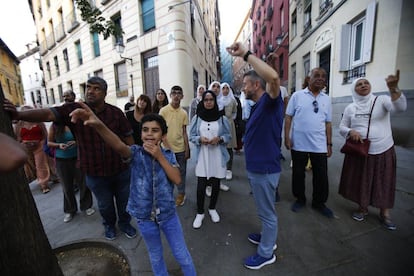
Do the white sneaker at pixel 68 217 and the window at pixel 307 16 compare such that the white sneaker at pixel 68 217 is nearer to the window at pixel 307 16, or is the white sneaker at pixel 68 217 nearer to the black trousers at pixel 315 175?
the black trousers at pixel 315 175

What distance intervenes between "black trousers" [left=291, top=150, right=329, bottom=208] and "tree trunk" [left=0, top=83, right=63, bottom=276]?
9.37 feet

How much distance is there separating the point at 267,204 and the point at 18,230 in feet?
6.14

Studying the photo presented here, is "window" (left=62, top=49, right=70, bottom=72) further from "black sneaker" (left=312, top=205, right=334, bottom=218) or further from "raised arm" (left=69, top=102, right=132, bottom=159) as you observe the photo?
"black sneaker" (left=312, top=205, right=334, bottom=218)

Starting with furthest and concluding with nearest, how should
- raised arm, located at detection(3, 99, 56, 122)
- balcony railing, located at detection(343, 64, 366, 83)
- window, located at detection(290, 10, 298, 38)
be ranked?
window, located at detection(290, 10, 298, 38) < balcony railing, located at detection(343, 64, 366, 83) < raised arm, located at detection(3, 99, 56, 122)

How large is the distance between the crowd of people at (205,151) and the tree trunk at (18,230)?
1.49 ft

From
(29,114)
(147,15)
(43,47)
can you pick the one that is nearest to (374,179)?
(29,114)

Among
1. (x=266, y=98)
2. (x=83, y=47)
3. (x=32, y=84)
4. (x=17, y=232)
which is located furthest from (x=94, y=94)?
(x=32, y=84)

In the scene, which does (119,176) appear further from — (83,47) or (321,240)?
(83,47)

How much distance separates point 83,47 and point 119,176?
15333 mm

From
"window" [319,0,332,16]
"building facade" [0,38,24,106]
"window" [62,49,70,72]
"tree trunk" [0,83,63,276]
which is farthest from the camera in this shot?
"building facade" [0,38,24,106]

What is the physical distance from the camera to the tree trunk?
1.18 meters

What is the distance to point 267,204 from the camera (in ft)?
6.16

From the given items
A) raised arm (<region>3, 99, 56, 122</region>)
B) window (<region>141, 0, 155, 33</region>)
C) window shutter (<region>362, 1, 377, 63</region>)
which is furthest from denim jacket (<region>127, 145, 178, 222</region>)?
window (<region>141, 0, 155, 33</region>)

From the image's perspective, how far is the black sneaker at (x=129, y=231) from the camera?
8.11 ft
